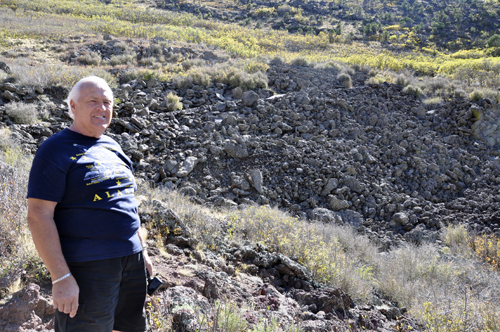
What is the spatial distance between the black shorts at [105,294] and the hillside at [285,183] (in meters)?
0.69

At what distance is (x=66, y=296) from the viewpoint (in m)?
1.45

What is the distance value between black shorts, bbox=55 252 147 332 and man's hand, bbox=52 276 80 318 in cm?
7

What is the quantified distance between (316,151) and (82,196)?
24.9ft

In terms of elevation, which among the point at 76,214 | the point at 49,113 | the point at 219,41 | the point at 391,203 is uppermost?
the point at 219,41

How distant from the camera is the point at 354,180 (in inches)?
313

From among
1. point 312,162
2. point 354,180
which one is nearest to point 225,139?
point 312,162

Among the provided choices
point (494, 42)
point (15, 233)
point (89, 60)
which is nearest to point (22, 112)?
point (15, 233)

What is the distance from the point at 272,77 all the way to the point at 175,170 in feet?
20.7

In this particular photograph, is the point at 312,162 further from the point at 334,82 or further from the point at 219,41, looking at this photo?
the point at 219,41

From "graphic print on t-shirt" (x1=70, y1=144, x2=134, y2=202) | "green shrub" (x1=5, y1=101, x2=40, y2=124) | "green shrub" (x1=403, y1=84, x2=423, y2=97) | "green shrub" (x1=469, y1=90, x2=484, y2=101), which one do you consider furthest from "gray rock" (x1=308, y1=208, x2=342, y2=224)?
"green shrub" (x1=469, y1=90, x2=484, y2=101)

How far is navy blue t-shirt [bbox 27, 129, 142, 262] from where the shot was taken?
4.81 ft

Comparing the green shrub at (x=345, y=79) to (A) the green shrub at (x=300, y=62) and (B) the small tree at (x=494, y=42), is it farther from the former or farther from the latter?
(B) the small tree at (x=494, y=42)

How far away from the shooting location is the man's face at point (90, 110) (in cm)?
172

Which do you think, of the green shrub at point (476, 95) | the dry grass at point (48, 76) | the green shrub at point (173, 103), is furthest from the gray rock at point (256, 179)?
the green shrub at point (476, 95)
